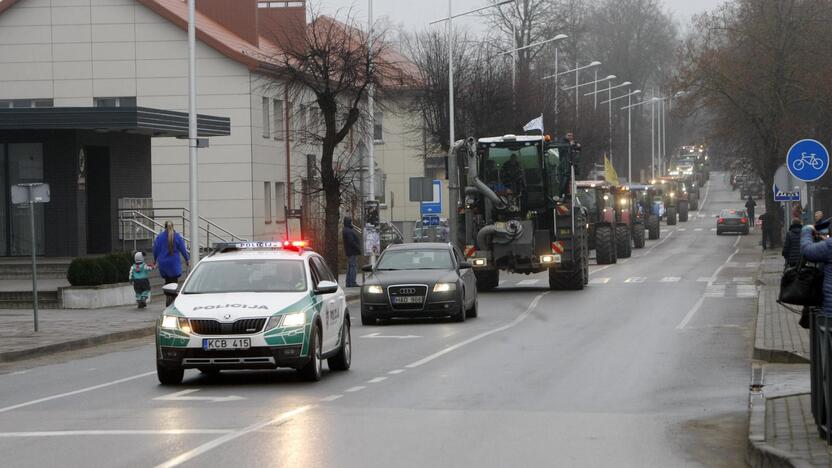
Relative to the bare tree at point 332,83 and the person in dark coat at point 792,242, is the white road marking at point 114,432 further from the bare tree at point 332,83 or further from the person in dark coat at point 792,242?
the bare tree at point 332,83

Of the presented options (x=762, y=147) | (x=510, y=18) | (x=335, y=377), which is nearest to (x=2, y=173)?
(x=335, y=377)

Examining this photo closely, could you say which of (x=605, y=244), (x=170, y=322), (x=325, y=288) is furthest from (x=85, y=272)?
(x=605, y=244)

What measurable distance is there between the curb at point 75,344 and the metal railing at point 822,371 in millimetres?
12966

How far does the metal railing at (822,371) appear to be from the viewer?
33.9 feet

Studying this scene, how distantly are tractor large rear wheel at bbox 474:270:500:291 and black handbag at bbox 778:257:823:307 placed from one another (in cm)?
2577

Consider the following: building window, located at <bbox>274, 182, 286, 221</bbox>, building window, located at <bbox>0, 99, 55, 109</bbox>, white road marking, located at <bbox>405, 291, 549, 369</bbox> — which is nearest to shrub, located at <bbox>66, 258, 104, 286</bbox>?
white road marking, located at <bbox>405, 291, 549, 369</bbox>

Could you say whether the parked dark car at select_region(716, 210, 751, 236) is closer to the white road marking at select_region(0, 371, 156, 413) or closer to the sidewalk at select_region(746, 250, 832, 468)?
the sidewalk at select_region(746, 250, 832, 468)

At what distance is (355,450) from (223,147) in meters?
41.2

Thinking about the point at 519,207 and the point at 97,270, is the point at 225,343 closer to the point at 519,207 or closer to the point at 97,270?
the point at 97,270

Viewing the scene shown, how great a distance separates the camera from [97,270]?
103 ft

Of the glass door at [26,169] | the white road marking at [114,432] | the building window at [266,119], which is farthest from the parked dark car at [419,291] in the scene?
the building window at [266,119]

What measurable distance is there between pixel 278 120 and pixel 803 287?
4406 centimetres

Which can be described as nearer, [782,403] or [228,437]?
[228,437]

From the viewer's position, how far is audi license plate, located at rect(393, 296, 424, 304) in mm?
26266
